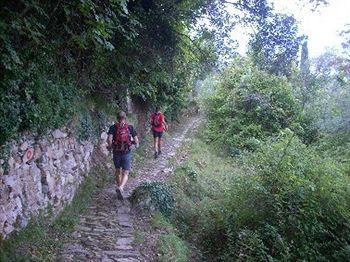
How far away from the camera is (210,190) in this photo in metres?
10.1

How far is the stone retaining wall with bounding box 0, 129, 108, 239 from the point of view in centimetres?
470

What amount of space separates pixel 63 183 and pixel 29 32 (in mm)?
2874

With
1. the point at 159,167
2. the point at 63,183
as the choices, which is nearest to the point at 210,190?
the point at 159,167

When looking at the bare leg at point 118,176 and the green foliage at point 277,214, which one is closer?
the green foliage at point 277,214

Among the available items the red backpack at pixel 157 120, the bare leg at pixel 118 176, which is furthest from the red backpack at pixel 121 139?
the red backpack at pixel 157 120

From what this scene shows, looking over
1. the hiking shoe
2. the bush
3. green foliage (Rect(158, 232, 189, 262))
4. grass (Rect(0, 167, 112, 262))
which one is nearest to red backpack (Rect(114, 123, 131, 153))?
the hiking shoe

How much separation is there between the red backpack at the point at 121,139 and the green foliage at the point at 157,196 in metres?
0.88

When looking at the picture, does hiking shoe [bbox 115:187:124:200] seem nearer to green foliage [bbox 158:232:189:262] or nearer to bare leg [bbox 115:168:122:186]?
bare leg [bbox 115:168:122:186]

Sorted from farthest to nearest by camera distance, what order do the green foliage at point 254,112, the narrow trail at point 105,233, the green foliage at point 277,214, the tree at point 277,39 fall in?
the green foliage at point 254,112 → the tree at point 277,39 → the green foliage at point 277,214 → the narrow trail at point 105,233

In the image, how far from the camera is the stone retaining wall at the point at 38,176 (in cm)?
470

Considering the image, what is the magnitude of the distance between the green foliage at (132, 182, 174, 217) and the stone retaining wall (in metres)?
1.27

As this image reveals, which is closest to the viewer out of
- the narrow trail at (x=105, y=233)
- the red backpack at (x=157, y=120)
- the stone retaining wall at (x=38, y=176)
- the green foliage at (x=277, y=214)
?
the stone retaining wall at (x=38, y=176)

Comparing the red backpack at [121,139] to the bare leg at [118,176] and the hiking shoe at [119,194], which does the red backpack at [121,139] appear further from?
the hiking shoe at [119,194]

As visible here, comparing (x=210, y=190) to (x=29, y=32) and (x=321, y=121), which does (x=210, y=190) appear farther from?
(x=321, y=121)
